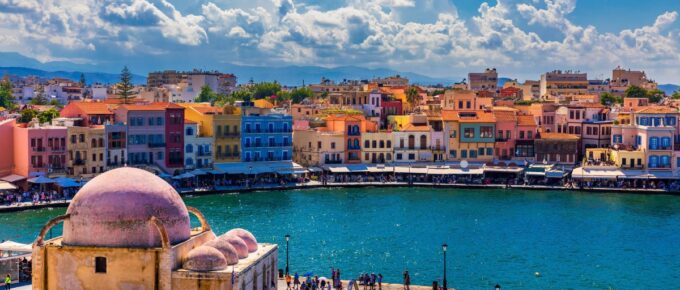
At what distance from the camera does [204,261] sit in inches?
987

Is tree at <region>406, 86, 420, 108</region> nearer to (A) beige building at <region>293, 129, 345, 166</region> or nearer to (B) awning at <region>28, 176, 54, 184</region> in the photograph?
(A) beige building at <region>293, 129, 345, 166</region>

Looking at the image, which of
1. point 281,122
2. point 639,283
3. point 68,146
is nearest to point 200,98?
point 281,122

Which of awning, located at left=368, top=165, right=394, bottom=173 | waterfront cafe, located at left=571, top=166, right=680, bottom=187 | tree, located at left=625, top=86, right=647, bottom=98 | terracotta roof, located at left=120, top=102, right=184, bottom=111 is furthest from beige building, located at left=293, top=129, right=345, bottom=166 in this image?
tree, located at left=625, top=86, right=647, bottom=98

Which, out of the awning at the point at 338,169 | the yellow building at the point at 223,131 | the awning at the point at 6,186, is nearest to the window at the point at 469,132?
the awning at the point at 338,169

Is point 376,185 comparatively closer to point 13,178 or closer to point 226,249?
point 13,178

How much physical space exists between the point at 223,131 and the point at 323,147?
10.2 metres

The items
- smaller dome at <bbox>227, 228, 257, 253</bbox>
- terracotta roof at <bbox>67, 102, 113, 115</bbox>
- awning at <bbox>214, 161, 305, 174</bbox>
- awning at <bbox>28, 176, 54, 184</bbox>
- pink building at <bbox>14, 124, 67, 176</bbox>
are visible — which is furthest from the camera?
awning at <bbox>214, 161, 305, 174</bbox>

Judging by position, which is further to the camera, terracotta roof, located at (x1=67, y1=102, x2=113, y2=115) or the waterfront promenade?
terracotta roof, located at (x1=67, y1=102, x2=113, y2=115)

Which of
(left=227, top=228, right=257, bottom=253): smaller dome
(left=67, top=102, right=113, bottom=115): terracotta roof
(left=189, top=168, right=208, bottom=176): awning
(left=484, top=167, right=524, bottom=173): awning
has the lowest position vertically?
(left=189, top=168, right=208, bottom=176): awning

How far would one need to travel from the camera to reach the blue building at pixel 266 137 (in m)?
81.6

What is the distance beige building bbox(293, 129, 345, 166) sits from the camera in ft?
280

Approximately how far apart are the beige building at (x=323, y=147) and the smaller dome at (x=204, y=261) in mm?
59831

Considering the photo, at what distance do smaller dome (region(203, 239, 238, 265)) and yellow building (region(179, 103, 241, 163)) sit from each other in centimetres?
5463

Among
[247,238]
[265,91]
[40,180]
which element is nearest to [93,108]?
[40,180]
